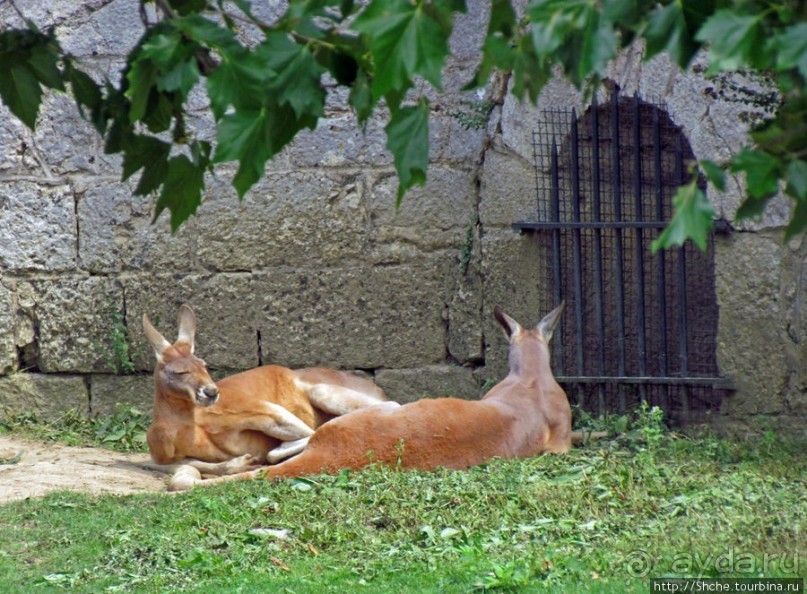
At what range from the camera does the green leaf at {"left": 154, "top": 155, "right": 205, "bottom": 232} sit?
2600 millimetres

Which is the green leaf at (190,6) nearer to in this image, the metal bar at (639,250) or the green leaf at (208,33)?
the green leaf at (208,33)

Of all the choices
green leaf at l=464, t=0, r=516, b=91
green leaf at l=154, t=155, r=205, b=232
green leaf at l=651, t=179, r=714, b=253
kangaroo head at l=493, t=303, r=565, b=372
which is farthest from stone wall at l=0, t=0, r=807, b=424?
green leaf at l=651, t=179, r=714, b=253

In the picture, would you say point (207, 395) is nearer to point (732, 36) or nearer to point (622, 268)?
point (622, 268)

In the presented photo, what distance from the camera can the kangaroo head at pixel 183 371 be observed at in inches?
261

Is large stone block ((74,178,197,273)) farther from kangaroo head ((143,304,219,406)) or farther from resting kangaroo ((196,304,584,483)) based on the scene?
resting kangaroo ((196,304,584,483))

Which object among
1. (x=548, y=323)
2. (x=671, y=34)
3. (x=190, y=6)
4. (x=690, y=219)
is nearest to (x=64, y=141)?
(x=548, y=323)

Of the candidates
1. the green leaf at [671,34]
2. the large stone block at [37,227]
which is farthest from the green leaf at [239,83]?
the large stone block at [37,227]

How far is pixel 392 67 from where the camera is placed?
2053 millimetres

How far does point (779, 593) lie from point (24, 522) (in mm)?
3541

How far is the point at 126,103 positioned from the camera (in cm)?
275

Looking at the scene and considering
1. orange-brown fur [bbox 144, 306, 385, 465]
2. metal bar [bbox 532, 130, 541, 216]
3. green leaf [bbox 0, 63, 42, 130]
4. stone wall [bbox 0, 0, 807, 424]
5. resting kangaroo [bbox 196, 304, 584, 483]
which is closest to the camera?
green leaf [bbox 0, 63, 42, 130]

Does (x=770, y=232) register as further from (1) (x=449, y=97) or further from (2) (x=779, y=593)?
(2) (x=779, y=593)

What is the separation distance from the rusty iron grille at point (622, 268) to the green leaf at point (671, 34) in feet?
16.0

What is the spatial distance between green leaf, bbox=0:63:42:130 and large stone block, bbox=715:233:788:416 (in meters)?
4.85
